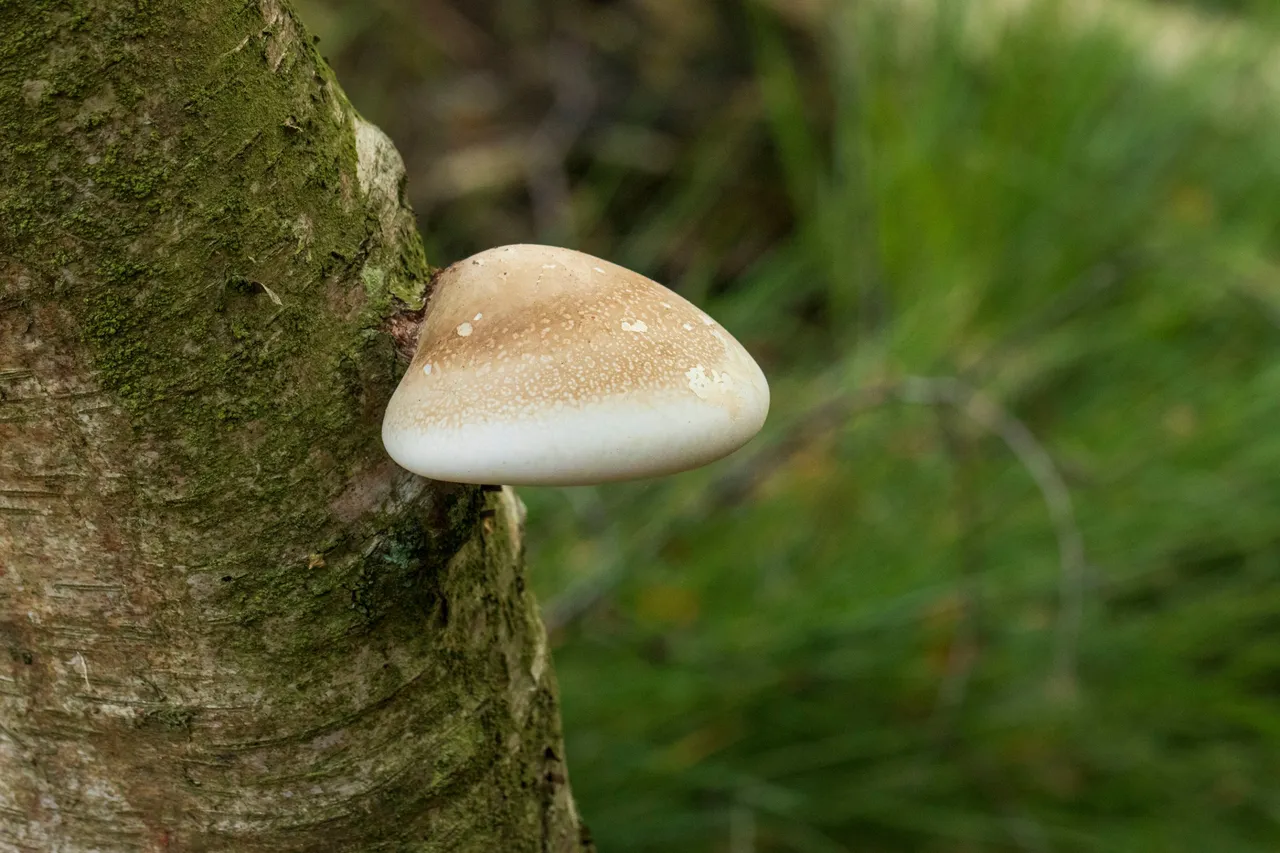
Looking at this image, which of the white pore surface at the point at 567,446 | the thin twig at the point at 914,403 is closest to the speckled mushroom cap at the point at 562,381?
the white pore surface at the point at 567,446

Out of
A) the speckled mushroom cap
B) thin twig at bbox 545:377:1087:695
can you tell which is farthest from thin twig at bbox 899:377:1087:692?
the speckled mushroom cap

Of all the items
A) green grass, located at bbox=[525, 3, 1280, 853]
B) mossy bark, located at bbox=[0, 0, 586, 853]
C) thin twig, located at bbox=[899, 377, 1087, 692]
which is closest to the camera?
mossy bark, located at bbox=[0, 0, 586, 853]

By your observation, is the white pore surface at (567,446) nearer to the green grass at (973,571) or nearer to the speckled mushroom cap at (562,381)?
the speckled mushroom cap at (562,381)

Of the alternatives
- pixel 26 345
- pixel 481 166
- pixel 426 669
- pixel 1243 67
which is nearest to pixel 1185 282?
pixel 1243 67

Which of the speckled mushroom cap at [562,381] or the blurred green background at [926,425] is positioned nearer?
the speckled mushroom cap at [562,381]

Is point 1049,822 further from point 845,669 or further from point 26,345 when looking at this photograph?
point 26,345

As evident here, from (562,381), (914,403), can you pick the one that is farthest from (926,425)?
(562,381)

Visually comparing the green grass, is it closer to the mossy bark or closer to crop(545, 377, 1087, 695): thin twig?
crop(545, 377, 1087, 695): thin twig
